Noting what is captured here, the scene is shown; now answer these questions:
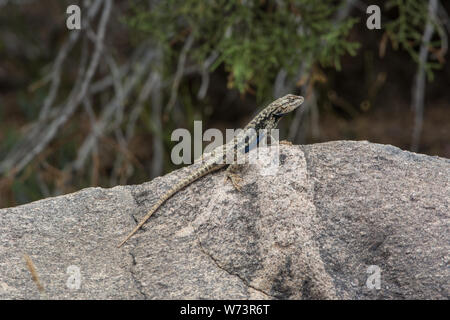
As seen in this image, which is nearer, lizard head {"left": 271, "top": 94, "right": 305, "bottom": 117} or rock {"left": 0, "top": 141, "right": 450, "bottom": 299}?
rock {"left": 0, "top": 141, "right": 450, "bottom": 299}

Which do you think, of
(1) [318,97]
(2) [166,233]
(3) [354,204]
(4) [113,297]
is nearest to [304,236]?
(3) [354,204]

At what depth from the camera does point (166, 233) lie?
317 centimetres

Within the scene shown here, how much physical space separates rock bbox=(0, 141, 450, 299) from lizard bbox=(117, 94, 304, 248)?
5 cm

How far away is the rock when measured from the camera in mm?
2773

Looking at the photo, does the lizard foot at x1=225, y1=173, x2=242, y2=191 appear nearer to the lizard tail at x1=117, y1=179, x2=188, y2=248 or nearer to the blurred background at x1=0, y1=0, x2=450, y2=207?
the lizard tail at x1=117, y1=179, x2=188, y2=248

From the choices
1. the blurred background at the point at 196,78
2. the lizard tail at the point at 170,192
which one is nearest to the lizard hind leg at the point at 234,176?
the lizard tail at the point at 170,192

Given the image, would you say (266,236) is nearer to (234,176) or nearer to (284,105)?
(234,176)

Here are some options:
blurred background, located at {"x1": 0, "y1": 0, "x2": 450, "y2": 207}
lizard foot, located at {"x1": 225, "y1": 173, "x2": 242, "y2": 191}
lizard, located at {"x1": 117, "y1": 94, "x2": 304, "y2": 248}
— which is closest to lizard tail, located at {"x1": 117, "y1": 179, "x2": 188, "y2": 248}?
lizard, located at {"x1": 117, "y1": 94, "x2": 304, "y2": 248}

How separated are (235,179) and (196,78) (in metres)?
5.34

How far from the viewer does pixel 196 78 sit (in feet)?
28.0

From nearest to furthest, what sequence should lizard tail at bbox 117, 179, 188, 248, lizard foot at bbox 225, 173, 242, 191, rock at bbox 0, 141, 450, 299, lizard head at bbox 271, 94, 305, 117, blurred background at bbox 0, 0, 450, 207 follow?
rock at bbox 0, 141, 450, 299
lizard tail at bbox 117, 179, 188, 248
lizard foot at bbox 225, 173, 242, 191
lizard head at bbox 271, 94, 305, 117
blurred background at bbox 0, 0, 450, 207

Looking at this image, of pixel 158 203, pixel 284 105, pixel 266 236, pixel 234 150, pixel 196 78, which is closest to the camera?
pixel 266 236

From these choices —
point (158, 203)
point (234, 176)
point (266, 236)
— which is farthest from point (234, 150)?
point (266, 236)

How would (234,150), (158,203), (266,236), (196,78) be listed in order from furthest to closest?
1. (196,78)
2. (234,150)
3. (158,203)
4. (266,236)
